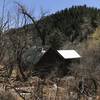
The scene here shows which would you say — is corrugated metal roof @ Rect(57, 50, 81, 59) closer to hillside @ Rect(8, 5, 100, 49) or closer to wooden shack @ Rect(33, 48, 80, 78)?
wooden shack @ Rect(33, 48, 80, 78)

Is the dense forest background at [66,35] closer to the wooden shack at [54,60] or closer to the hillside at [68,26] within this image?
the hillside at [68,26]

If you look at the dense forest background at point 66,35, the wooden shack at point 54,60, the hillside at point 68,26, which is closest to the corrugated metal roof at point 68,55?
the wooden shack at point 54,60

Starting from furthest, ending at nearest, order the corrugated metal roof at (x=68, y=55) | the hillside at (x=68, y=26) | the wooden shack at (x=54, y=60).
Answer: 1. the hillside at (x=68, y=26)
2. the corrugated metal roof at (x=68, y=55)
3. the wooden shack at (x=54, y=60)

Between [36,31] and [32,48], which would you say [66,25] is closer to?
[36,31]

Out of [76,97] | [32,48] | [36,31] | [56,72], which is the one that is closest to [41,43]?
[36,31]

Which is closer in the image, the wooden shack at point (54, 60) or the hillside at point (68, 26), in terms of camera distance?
the wooden shack at point (54, 60)

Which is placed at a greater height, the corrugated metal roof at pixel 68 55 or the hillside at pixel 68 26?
the hillside at pixel 68 26

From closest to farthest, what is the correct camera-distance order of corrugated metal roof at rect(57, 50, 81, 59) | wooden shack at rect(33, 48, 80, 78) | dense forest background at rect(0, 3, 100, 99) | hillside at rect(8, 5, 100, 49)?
dense forest background at rect(0, 3, 100, 99) → wooden shack at rect(33, 48, 80, 78) → corrugated metal roof at rect(57, 50, 81, 59) → hillside at rect(8, 5, 100, 49)

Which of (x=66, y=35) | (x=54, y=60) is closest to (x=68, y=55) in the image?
(x=54, y=60)

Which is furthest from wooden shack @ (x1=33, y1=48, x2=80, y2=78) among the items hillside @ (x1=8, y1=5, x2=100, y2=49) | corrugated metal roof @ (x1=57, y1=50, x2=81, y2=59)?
Answer: hillside @ (x1=8, y1=5, x2=100, y2=49)

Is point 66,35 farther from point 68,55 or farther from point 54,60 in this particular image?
point 54,60

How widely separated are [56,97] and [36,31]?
92.7ft

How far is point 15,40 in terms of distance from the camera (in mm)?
25250

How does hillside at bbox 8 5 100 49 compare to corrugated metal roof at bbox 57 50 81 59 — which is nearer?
corrugated metal roof at bbox 57 50 81 59
